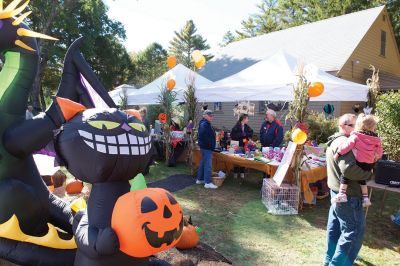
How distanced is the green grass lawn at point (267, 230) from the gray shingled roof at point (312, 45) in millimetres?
8456

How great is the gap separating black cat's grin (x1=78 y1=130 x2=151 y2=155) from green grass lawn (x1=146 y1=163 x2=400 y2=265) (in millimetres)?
2463

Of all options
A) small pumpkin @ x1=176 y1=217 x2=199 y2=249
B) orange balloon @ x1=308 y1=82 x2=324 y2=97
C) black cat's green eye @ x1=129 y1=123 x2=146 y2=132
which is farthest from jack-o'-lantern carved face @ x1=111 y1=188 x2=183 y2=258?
orange balloon @ x1=308 y1=82 x2=324 y2=97

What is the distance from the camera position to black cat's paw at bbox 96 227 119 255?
1645mm

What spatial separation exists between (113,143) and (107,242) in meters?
0.53

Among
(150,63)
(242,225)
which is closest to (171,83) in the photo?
(242,225)

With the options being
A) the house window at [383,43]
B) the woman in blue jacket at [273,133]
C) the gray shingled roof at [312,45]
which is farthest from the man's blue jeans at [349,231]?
the house window at [383,43]

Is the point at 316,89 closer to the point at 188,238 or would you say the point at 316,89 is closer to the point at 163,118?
the point at 188,238

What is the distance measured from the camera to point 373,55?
1583cm

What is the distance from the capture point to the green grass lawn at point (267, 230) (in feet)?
12.7

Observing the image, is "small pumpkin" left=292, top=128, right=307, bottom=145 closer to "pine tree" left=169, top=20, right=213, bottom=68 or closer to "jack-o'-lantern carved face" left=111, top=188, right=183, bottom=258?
"jack-o'-lantern carved face" left=111, top=188, right=183, bottom=258

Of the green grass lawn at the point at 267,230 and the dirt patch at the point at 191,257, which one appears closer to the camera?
the dirt patch at the point at 191,257

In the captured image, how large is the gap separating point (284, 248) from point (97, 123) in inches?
128

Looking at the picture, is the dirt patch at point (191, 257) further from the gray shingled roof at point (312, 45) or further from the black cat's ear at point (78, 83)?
the gray shingled roof at point (312, 45)

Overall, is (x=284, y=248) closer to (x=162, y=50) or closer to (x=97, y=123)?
(x=97, y=123)
